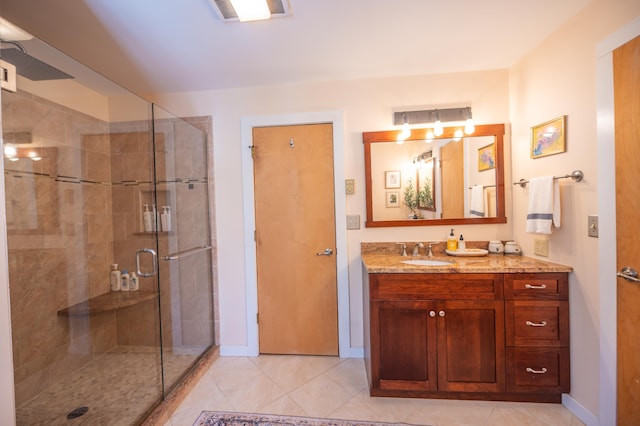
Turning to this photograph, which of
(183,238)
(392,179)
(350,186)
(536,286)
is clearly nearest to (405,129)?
(392,179)

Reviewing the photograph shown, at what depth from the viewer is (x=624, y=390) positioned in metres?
1.41

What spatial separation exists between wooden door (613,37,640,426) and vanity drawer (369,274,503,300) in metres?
0.56

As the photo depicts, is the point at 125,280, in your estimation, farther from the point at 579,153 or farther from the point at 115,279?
the point at 579,153

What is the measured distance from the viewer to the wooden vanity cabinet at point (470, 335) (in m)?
1.74

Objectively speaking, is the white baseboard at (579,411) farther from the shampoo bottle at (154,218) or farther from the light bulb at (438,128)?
the shampoo bottle at (154,218)

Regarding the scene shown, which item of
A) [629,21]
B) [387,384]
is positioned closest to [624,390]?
[387,384]

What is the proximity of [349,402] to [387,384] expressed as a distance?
0.29 metres

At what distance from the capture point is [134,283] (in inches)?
92.0

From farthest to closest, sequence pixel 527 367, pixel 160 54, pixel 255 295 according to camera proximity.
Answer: pixel 255 295 → pixel 160 54 → pixel 527 367

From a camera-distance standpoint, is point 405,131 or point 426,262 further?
point 405,131

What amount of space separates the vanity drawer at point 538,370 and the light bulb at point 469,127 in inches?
64.3

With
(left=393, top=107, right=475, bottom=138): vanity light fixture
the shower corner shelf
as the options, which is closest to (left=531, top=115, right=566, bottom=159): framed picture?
(left=393, top=107, right=475, bottom=138): vanity light fixture

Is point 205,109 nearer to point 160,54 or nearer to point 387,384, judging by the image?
point 160,54

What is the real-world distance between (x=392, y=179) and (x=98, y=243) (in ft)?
8.10
